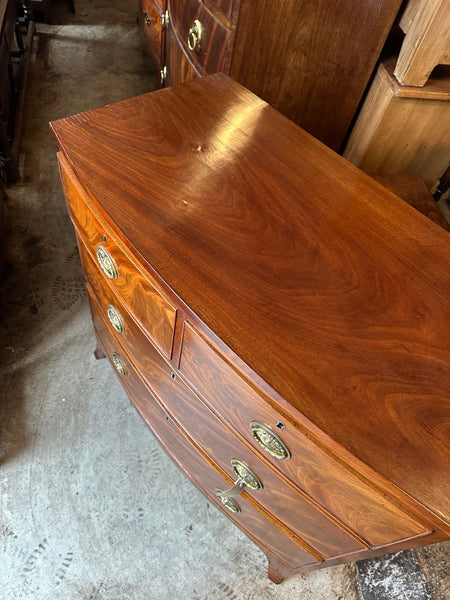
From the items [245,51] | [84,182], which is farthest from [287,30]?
[84,182]

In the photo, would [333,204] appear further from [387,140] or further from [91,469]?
[91,469]

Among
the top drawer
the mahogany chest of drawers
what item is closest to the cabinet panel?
the mahogany chest of drawers

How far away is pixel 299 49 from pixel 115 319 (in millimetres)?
779

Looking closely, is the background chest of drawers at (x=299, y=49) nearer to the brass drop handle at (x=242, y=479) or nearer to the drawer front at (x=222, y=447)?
the drawer front at (x=222, y=447)

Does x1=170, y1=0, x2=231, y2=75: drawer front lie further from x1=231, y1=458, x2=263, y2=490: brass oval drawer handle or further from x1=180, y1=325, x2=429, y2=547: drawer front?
x1=231, y1=458, x2=263, y2=490: brass oval drawer handle

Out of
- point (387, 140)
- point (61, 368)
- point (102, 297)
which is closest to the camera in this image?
point (102, 297)

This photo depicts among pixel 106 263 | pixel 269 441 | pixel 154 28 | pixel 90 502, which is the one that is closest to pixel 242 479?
pixel 269 441

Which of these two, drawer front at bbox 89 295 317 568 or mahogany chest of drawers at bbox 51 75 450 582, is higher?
mahogany chest of drawers at bbox 51 75 450 582

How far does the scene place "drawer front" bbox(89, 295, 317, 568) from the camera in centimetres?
89

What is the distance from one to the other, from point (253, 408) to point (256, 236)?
0.26m

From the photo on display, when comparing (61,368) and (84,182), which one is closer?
(84,182)

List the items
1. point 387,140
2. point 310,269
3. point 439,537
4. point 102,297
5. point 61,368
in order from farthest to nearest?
point 61,368 → point 387,140 → point 102,297 → point 310,269 → point 439,537

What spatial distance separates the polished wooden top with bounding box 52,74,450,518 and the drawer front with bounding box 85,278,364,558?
0.20 meters

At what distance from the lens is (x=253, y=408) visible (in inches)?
23.9
